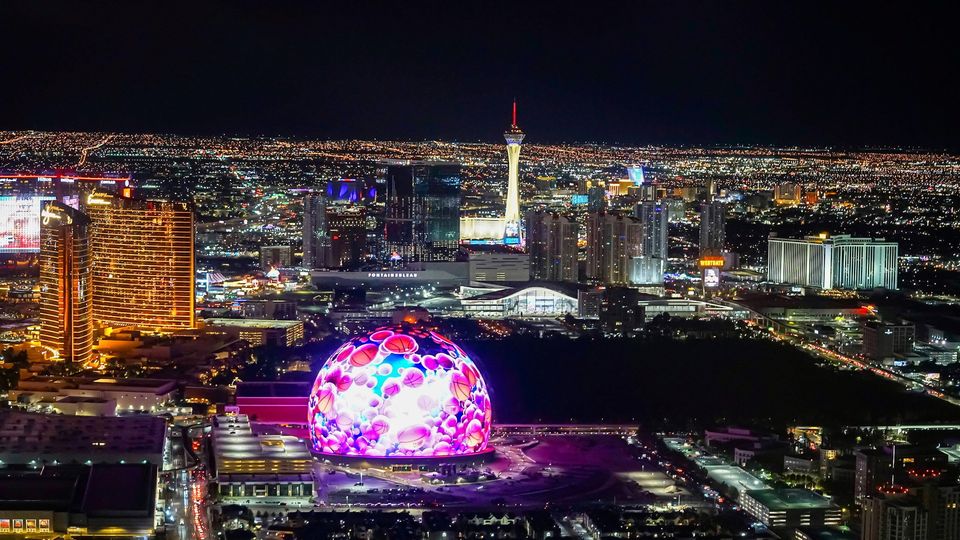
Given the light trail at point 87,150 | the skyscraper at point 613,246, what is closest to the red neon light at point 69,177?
the light trail at point 87,150

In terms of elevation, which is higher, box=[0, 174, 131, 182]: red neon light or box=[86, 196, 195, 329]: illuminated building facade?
box=[0, 174, 131, 182]: red neon light

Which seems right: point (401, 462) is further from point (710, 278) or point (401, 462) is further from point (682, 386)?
point (710, 278)

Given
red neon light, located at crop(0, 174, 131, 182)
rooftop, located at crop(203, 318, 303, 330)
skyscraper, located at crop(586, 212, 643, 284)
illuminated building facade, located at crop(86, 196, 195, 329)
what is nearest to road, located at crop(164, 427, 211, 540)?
rooftop, located at crop(203, 318, 303, 330)

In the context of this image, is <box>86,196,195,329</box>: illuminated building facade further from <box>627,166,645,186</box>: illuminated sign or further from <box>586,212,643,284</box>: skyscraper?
<box>627,166,645,186</box>: illuminated sign

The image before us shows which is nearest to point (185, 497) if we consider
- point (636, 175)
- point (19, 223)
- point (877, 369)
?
point (877, 369)

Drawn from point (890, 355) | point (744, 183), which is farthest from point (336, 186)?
point (890, 355)

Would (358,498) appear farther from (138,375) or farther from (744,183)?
(744,183)
